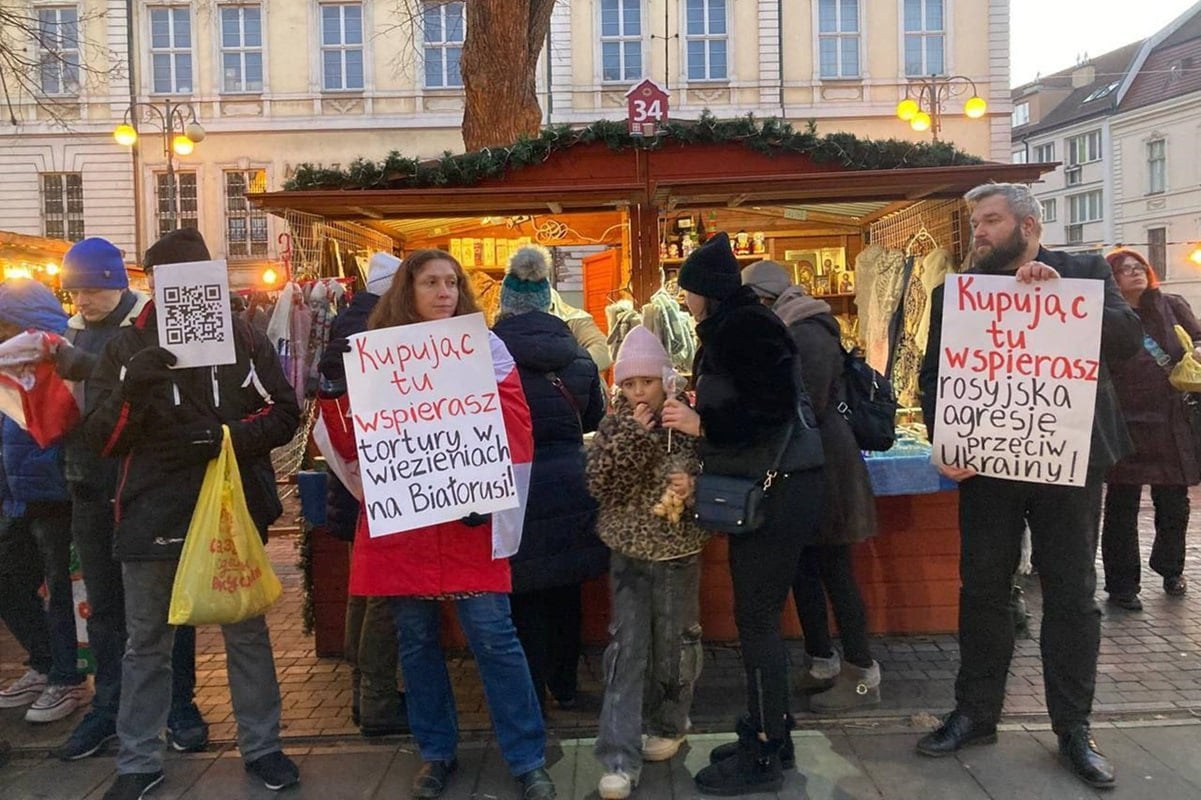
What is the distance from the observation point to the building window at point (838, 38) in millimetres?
27203

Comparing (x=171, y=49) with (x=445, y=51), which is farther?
(x=171, y=49)

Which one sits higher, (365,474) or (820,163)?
(820,163)

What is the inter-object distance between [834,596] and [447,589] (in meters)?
1.79

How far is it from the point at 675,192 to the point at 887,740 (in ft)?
11.2

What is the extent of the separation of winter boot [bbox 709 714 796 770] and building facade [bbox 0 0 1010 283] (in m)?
24.6

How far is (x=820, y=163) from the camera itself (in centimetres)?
600

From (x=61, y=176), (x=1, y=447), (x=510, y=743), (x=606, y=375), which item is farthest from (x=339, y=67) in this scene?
(x=510, y=743)

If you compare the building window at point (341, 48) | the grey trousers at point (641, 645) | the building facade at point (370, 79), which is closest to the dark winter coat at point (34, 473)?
the grey trousers at point (641, 645)

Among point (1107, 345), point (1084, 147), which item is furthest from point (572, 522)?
point (1084, 147)

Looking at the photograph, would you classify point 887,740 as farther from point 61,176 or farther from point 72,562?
point 61,176

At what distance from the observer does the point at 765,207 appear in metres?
6.92

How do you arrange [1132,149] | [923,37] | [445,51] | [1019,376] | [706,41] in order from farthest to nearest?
[1132,149] < [923,37] < [706,41] < [445,51] < [1019,376]

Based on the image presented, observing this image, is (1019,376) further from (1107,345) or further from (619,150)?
(619,150)

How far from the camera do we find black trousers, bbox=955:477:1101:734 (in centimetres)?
360
